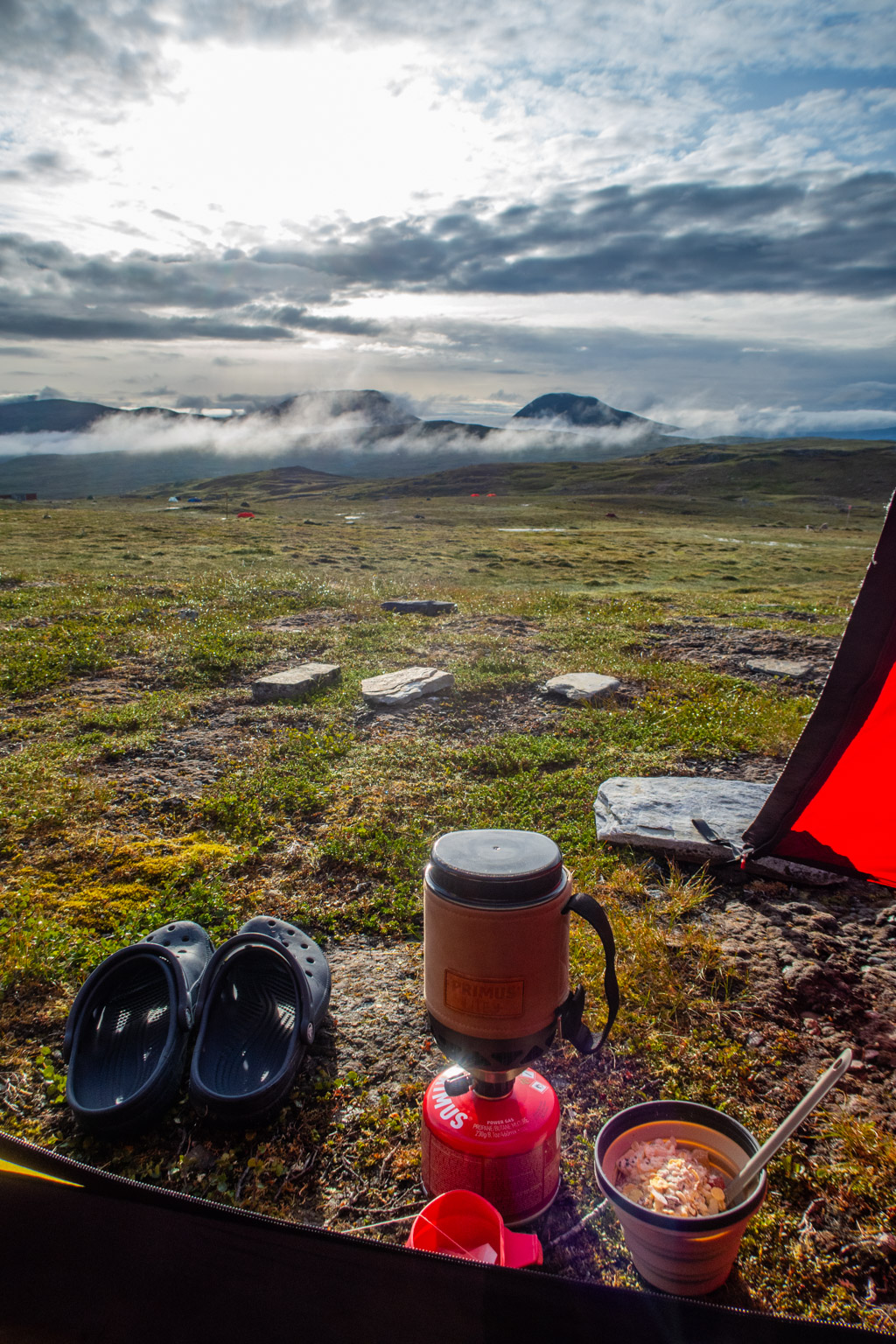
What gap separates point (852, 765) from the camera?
427cm

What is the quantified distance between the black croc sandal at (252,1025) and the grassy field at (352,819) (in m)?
0.19

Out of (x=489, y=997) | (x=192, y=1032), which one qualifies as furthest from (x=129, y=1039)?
(x=489, y=997)

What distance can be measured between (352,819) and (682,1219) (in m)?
3.95

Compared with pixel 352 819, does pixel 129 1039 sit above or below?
above

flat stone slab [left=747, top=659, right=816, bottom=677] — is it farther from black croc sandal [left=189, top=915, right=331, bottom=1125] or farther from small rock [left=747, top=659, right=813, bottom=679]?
black croc sandal [left=189, top=915, right=331, bottom=1125]

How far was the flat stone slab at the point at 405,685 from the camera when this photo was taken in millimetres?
8719

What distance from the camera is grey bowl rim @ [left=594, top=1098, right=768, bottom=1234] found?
223cm

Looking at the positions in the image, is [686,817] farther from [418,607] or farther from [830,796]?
[418,607]

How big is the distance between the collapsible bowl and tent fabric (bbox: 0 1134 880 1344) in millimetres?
264

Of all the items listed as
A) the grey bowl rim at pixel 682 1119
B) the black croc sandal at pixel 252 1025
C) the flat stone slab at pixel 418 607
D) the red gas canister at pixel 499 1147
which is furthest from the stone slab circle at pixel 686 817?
the flat stone slab at pixel 418 607

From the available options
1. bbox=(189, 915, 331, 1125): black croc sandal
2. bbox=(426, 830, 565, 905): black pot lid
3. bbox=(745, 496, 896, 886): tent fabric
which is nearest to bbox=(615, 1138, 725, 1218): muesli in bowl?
bbox=(426, 830, 565, 905): black pot lid

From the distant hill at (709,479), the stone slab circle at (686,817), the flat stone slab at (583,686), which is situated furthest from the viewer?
the distant hill at (709,479)

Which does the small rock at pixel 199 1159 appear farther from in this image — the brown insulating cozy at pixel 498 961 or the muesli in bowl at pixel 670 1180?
the muesli in bowl at pixel 670 1180

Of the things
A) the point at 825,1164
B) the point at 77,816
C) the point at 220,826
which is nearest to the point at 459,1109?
the point at 825,1164
